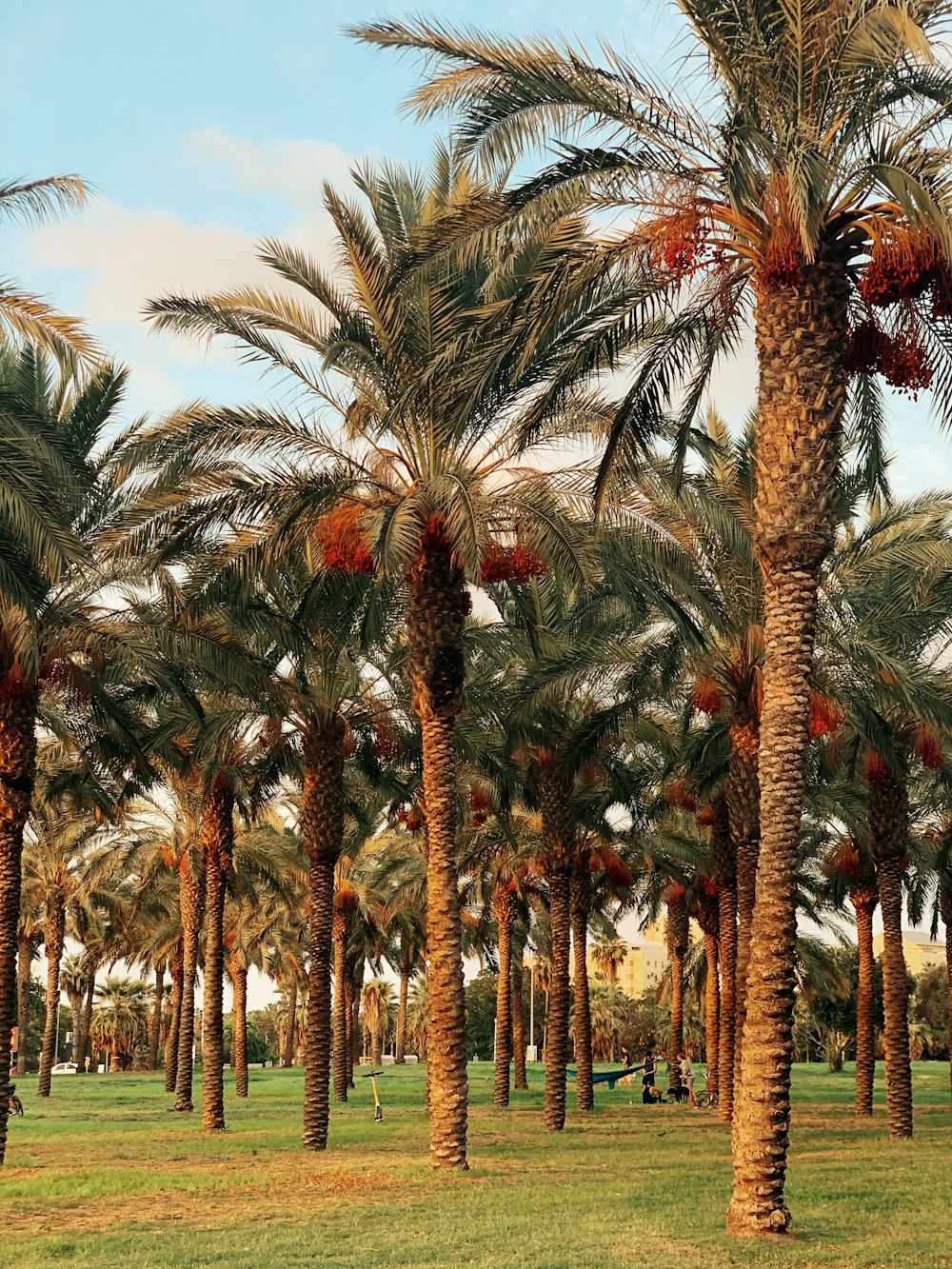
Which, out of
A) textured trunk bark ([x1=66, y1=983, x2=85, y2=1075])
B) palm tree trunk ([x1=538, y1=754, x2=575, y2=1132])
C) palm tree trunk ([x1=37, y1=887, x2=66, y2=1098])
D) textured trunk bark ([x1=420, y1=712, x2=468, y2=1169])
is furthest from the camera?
textured trunk bark ([x1=66, y1=983, x2=85, y2=1075])

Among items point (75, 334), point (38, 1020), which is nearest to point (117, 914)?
point (75, 334)

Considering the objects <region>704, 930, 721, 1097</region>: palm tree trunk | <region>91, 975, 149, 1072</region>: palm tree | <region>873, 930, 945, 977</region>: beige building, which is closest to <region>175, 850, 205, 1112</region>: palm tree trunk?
<region>704, 930, 721, 1097</region>: palm tree trunk

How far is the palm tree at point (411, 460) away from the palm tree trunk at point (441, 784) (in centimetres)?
2

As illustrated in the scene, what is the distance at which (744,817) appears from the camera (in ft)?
79.0

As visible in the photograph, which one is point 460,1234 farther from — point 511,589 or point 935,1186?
point 511,589

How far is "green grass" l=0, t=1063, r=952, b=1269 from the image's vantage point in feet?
38.5

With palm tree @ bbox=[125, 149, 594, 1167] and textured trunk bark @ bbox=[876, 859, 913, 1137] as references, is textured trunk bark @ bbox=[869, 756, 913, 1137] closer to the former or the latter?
textured trunk bark @ bbox=[876, 859, 913, 1137]

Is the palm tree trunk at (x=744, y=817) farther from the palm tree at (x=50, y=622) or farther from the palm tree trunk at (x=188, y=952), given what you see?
the palm tree trunk at (x=188, y=952)

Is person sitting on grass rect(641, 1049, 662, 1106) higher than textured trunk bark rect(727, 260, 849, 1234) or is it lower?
lower

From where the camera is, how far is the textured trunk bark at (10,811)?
19.3m

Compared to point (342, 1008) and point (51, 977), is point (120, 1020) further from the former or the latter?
point (342, 1008)

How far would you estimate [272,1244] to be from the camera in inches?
484

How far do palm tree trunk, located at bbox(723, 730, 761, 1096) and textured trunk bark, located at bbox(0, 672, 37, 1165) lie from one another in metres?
11.7

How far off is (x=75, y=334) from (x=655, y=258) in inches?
298
